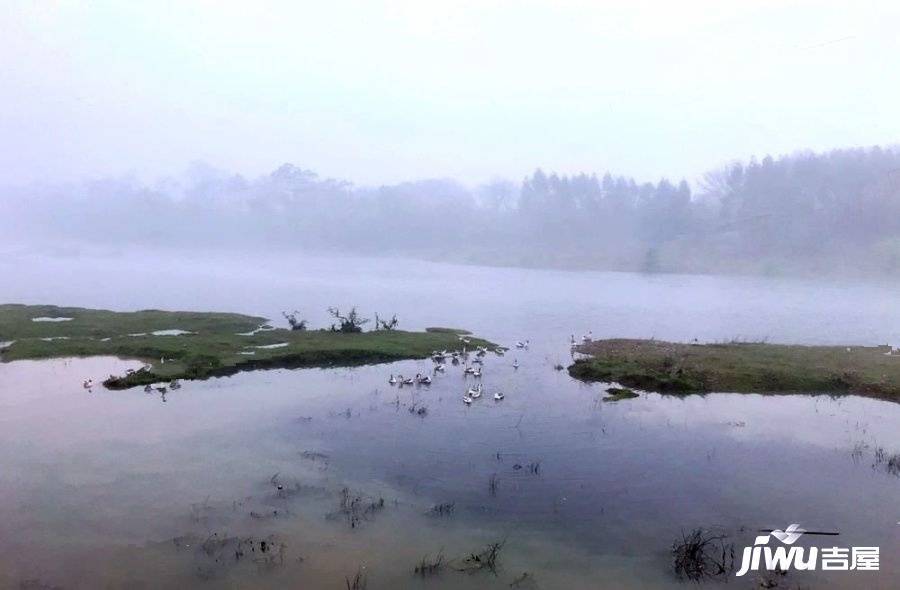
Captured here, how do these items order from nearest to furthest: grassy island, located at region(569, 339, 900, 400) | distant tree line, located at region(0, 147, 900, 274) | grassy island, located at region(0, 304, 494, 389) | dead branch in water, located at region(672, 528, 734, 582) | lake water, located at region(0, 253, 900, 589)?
dead branch in water, located at region(672, 528, 734, 582)
lake water, located at region(0, 253, 900, 589)
grassy island, located at region(569, 339, 900, 400)
grassy island, located at region(0, 304, 494, 389)
distant tree line, located at region(0, 147, 900, 274)

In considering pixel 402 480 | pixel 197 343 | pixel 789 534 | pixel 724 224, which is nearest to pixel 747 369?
pixel 789 534

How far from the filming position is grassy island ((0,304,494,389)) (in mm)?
31203

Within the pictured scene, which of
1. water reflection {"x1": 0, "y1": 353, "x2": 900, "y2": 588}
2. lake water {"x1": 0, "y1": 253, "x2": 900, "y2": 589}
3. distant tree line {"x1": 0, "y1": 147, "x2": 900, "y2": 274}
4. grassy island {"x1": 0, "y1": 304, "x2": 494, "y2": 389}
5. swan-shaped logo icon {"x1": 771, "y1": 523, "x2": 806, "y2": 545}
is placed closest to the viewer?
lake water {"x1": 0, "y1": 253, "x2": 900, "y2": 589}

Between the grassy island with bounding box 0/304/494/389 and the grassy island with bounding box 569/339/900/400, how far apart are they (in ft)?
30.4

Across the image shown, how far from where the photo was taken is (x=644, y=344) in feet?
125

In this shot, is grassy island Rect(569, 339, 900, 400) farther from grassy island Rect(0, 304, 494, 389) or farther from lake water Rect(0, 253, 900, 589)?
grassy island Rect(0, 304, 494, 389)

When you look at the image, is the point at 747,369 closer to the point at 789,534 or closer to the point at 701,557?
the point at 789,534

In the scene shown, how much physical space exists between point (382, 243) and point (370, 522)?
18059cm

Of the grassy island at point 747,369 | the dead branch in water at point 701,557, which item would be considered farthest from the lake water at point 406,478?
the grassy island at point 747,369

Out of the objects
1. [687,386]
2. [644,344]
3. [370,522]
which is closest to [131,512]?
[370,522]

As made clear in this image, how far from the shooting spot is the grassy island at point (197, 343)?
3120cm

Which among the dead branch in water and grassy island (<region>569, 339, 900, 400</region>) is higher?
grassy island (<region>569, 339, 900, 400</region>)

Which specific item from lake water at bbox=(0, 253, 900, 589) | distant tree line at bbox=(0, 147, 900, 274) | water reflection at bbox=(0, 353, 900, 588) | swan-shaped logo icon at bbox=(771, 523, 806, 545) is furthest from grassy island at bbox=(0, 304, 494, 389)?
distant tree line at bbox=(0, 147, 900, 274)

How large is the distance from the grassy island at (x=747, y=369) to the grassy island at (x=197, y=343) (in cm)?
926
